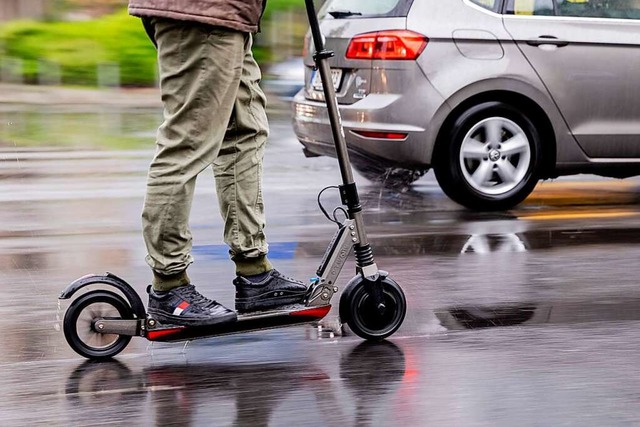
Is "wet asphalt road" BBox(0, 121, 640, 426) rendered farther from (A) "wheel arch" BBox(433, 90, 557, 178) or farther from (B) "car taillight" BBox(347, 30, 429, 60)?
(B) "car taillight" BBox(347, 30, 429, 60)

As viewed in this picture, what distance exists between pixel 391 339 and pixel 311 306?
1.22 ft

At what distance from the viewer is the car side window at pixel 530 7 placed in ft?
27.0

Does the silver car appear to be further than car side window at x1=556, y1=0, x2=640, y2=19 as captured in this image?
No

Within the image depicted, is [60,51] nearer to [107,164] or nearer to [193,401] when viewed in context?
[107,164]

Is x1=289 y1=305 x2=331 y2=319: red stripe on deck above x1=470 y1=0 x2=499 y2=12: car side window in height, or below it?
below

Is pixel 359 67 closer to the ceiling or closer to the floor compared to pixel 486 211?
closer to the ceiling

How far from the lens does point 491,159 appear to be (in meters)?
8.26

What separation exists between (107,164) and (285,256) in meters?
4.07

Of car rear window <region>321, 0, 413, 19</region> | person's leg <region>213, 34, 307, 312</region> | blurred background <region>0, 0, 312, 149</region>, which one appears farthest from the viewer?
blurred background <region>0, 0, 312, 149</region>

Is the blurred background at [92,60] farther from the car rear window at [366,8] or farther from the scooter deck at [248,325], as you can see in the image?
the scooter deck at [248,325]

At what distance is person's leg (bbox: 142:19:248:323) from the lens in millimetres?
4371

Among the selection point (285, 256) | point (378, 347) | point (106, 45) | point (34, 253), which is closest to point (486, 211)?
point (285, 256)

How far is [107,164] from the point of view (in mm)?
10352

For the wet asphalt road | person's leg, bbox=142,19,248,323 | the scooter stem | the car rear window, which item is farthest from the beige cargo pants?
the car rear window
